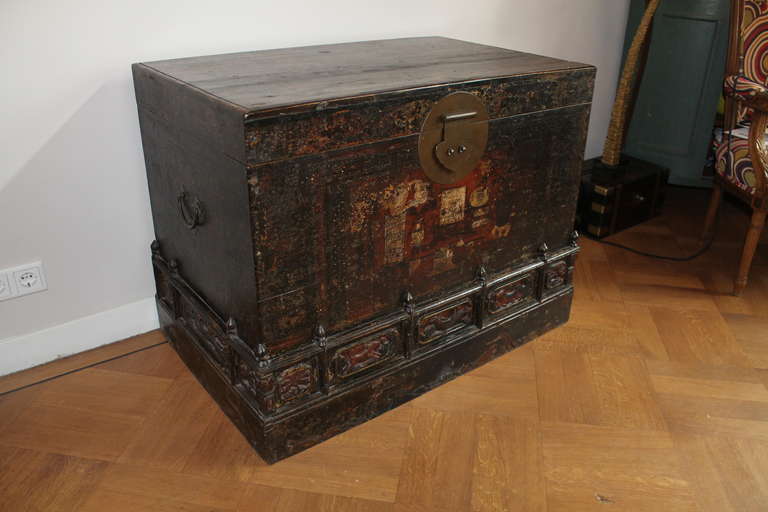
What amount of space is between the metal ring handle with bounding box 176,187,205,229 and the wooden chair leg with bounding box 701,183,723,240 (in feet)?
6.17

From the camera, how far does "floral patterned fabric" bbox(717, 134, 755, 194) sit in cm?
219

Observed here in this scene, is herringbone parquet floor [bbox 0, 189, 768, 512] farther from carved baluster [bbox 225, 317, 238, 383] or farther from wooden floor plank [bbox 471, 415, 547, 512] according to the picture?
carved baluster [bbox 225, 317, 238, 383]

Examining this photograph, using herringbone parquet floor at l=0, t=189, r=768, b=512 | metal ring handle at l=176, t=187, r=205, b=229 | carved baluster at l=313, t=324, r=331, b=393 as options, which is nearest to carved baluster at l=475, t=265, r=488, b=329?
herringbone parquet floor at l=0, t=189, r=768, b=512

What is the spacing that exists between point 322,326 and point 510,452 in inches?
21.4

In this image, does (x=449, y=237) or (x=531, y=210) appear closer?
(x=449, y=237)

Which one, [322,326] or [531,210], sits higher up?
[531,210]

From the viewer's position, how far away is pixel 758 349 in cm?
201

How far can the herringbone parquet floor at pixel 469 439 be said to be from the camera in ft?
4.76

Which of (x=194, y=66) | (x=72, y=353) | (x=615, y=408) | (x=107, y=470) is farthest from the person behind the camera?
(x=72, y=353)

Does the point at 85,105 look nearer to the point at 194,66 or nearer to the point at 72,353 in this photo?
the point at 194,66

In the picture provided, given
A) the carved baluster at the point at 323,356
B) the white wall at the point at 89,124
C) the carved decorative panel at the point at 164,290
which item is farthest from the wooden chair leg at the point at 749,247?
the carved decorative panel at the point at 164,290

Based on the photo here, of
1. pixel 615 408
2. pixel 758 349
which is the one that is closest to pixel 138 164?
pixel 615 408

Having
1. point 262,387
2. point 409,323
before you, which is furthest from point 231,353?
point 409,323

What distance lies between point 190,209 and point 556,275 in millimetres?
1091
